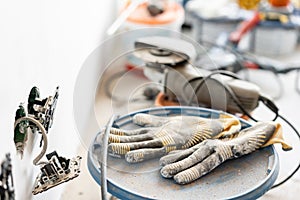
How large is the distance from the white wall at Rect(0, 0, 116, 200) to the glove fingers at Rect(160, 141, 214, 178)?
0.21 metres

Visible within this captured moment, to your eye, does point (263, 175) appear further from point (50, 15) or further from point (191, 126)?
point (50, 15)

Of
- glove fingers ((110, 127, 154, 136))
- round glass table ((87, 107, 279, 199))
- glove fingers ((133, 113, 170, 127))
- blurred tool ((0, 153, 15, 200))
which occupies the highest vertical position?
blurred tool ((0, 153, 15, 200))

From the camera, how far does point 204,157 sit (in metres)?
0.84

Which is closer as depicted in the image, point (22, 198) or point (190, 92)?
point (22, 198)

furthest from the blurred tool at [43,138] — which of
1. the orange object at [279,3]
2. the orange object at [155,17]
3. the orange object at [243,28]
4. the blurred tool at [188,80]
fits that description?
the orange object at [279,3]

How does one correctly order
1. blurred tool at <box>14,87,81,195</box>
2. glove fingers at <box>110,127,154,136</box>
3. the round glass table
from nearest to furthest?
blurred tool at <box>14,87,81,195</box>
the round glass table
glove fingers at <box>110,127,154,136</box>

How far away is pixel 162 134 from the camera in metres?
0.88

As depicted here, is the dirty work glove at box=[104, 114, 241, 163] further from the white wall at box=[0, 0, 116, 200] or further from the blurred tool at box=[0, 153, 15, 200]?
the blurred tool at box=[0, 153, 15, 200]

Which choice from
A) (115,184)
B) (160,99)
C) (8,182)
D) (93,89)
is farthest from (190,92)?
(8,182)

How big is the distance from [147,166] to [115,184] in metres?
0.08

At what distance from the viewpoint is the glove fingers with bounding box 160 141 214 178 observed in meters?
0.82

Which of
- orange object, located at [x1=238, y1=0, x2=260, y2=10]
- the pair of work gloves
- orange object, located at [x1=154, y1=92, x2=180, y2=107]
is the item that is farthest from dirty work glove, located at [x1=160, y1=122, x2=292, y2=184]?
orange object, located at [x1=238, y1=0, x2=260, y2=10]

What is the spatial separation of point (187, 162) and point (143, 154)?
8cm

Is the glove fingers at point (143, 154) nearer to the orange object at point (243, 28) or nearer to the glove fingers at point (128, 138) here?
the glove fingers at point (128, 138)
